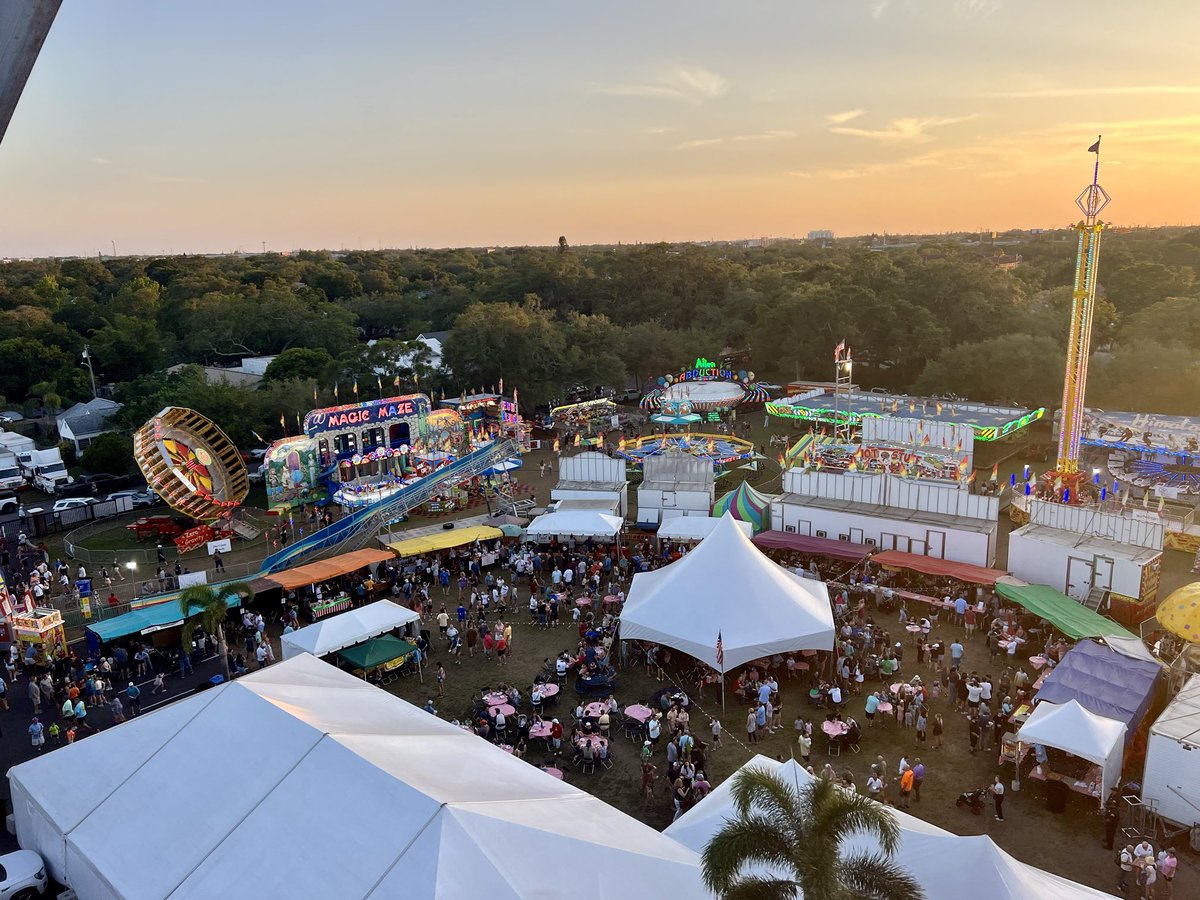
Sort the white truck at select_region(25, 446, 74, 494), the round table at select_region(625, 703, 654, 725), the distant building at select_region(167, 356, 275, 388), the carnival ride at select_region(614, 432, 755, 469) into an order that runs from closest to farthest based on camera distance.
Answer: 1. the round table at select_region(625, 703, 654, 725)
2. the carnival ride at select_region(614, 432, 755, 469)
3. the white truck at select_region(25, 446, 74, 494)
4. the distant building at select_region(167, 356, 275, 388)

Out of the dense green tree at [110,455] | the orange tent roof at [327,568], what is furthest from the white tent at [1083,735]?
the dense green tree at [110,455]

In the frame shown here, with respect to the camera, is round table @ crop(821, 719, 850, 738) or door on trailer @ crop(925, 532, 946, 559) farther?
door on trailer @ crop(925, 532, 946, 559)

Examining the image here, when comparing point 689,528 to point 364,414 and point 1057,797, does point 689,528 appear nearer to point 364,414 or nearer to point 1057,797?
point 1057,797

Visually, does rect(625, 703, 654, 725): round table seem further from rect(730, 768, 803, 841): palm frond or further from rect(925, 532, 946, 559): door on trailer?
rect(925, 532, 946, 559): door on trailer

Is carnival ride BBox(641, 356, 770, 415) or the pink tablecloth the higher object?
carnival ride BBox(641, 356, 770, 415)

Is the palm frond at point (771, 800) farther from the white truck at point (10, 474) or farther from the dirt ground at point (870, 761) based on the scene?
the white truck at point (10, 474)

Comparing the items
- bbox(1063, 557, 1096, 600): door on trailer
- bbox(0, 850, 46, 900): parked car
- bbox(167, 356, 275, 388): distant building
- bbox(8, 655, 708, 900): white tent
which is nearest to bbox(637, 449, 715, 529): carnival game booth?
bbox(1063, 557, 1096, 600): door on trailer

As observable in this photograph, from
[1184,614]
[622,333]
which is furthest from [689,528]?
[622,333]
